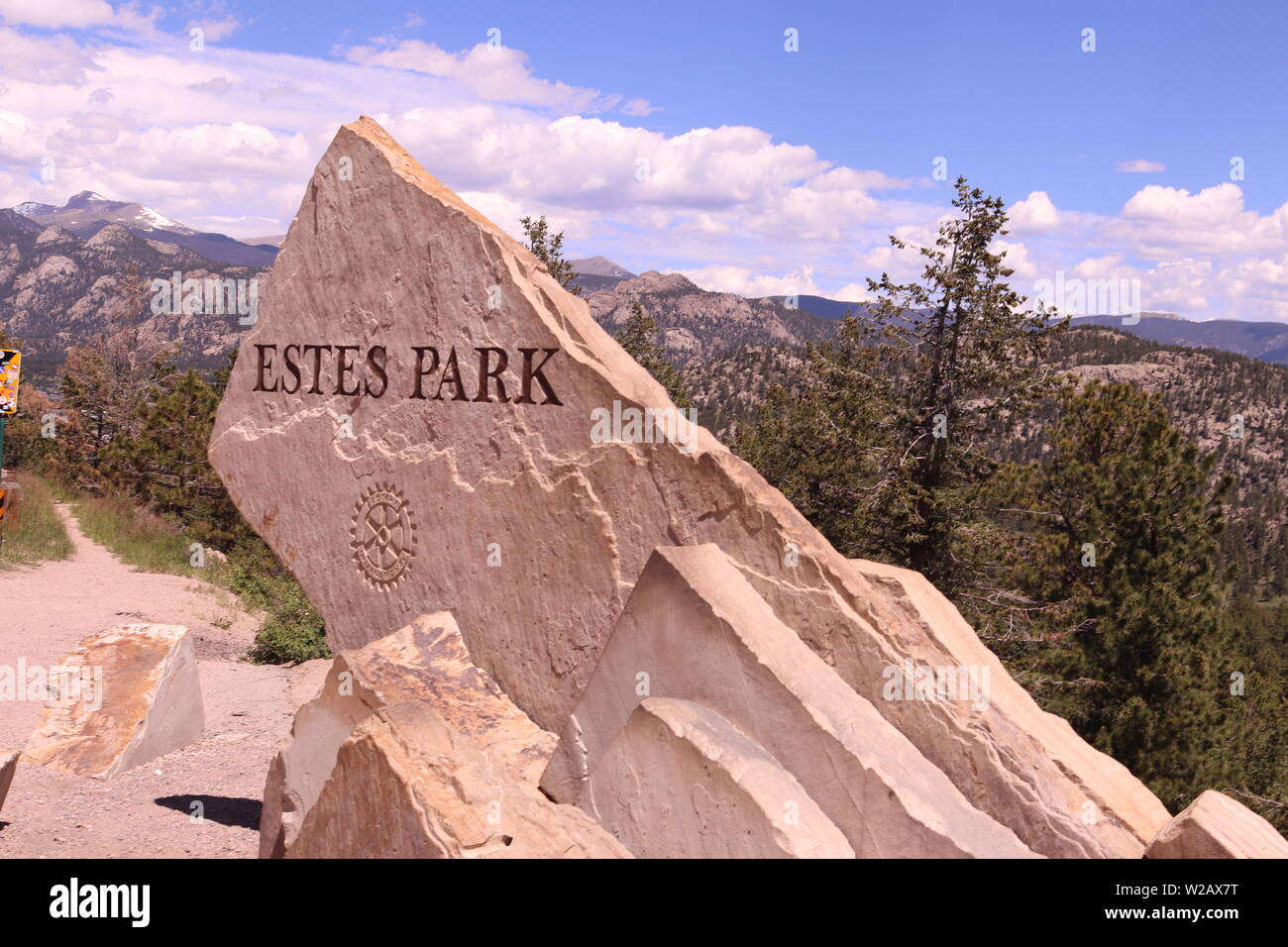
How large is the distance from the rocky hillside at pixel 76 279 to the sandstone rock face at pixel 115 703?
283 ft

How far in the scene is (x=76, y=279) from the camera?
123 m

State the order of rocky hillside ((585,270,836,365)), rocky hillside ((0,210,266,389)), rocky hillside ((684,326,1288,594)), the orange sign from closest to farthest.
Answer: the orange sign, rocky hillside ((684,326,1288,594)), rocky hillside ((0,210,266,389)), rocky hillside ((585,270,836,365))

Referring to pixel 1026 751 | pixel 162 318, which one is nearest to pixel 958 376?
pixel 1026 751

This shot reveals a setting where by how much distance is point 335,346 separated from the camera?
19.7 feet

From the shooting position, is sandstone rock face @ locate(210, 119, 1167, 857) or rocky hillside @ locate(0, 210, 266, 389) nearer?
sandstone rock face @ locate(210, 119, 1167, 857)

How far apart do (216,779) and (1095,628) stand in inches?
497

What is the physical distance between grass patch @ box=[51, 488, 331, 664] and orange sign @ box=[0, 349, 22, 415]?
162 inches

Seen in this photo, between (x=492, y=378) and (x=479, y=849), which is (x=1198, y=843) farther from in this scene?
(x=492, y=378)

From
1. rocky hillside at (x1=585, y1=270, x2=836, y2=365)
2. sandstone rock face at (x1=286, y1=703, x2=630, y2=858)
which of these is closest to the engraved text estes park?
sandstone rock face at (x1=286, y1=703, x2=630, y2=858)

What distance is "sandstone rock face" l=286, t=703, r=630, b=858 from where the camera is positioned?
156 inches

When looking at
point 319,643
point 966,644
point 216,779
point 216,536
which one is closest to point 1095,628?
point 966,644

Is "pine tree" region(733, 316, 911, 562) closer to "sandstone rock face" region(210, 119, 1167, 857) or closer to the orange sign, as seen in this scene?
"sandstone rock face" region(210, 119, 1167, 857)

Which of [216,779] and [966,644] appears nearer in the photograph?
[966,644]

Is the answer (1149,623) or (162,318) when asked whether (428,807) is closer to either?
(1149,623)
